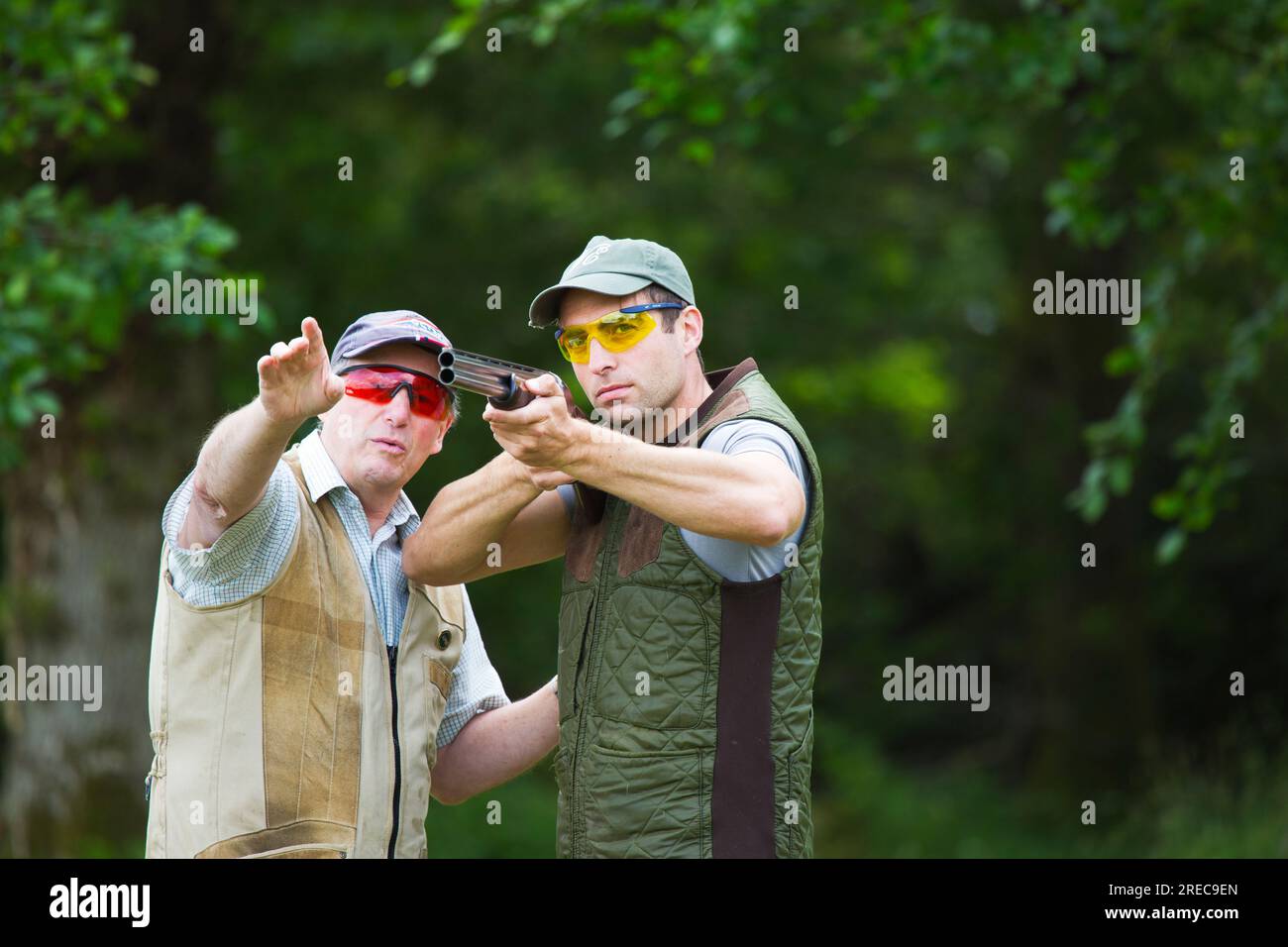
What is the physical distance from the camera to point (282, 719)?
3059 millimetres

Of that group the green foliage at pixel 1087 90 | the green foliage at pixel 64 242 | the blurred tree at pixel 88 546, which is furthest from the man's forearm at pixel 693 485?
the blurred tree at pixel 88 546

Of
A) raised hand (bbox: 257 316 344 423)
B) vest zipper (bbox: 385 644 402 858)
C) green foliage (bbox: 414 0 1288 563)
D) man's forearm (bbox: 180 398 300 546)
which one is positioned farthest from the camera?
green foliage (bbox: 414 0 1288 563)

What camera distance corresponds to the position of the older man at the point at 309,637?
3.02m

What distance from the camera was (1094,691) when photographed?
12766mm

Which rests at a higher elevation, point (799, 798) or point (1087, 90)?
point (1087, 90)

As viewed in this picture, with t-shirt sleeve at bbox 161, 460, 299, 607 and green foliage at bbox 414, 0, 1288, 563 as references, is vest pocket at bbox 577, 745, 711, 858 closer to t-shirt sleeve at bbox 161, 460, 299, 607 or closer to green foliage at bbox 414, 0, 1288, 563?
t-shirt sleeve at bbox 161, 460, 299, 607

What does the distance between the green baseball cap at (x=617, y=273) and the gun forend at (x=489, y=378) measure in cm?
30

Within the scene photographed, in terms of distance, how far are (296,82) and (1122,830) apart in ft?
25.0

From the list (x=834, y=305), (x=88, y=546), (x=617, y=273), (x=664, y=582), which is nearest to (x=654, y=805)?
→ (x=664, y=582)

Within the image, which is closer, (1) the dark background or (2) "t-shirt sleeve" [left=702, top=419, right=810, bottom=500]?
(2) "t-shirt sleeve" [left=702, top=419, right=810, bottom=500]

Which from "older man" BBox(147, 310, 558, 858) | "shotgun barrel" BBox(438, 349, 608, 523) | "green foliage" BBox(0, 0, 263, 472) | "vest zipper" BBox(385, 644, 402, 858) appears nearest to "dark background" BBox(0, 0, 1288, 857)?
"green foliage" BBox(0, 0, 263, 472)

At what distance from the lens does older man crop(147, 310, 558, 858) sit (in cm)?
302

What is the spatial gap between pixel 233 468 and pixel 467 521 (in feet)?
1.52

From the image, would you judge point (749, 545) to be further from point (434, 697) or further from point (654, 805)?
point (434, 697)
